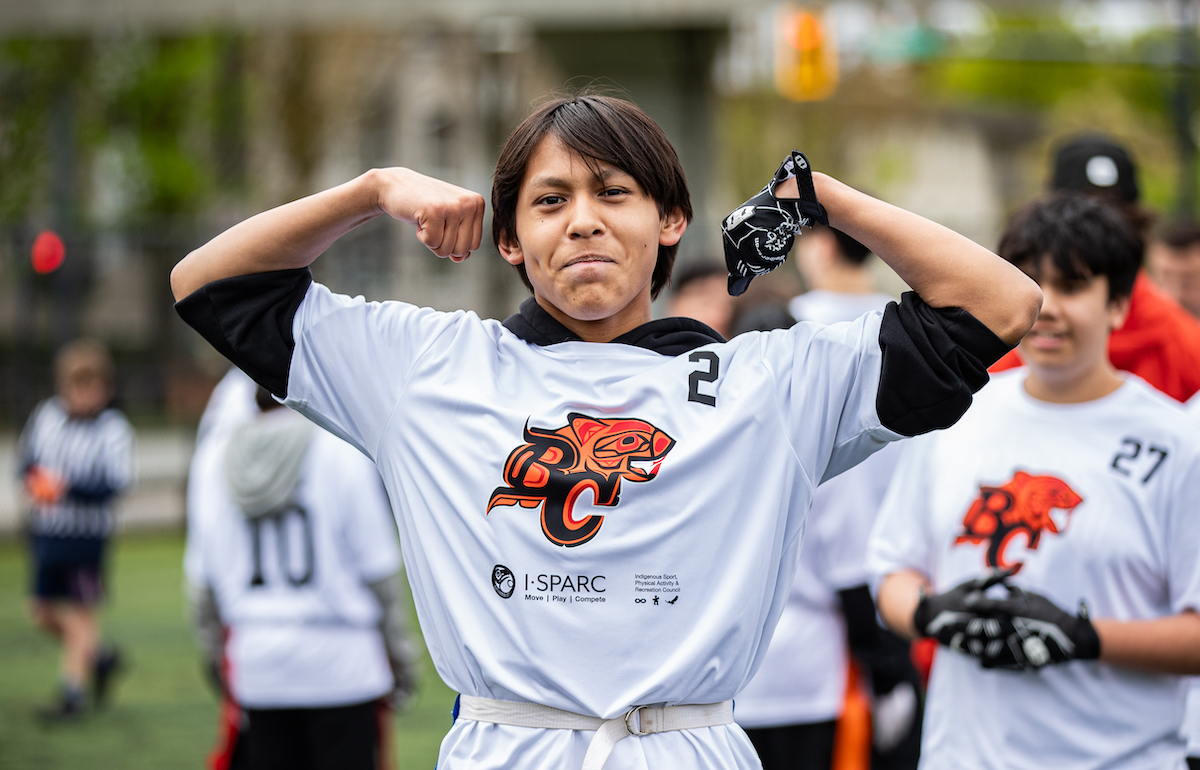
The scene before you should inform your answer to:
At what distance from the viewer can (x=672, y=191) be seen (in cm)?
247

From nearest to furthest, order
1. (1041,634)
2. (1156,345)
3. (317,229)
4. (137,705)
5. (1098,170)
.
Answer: (317,229) < (1041,634) < (1156,345) < (1098,170) < (137,705)

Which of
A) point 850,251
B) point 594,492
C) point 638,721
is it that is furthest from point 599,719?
point 850,251

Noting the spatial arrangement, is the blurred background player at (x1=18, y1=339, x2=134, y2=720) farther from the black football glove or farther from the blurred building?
the black football glove

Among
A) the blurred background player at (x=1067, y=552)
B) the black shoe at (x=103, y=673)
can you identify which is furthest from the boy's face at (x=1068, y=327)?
the black shoe at (x=103, y=673)

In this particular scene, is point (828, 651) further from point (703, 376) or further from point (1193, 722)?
point (703, 376)

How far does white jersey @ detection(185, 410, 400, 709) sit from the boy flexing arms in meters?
2.58

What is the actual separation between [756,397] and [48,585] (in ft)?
27.4

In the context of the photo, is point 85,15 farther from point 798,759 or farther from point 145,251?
point 798,759

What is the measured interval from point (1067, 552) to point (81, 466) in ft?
27.6

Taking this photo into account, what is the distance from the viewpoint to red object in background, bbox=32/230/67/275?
60.7 ft

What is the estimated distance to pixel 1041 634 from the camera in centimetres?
285

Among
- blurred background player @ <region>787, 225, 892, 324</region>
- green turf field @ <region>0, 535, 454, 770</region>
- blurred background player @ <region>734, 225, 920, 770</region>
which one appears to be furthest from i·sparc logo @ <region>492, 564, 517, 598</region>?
green turf field @ <region>0, 535, 454, 770</region>

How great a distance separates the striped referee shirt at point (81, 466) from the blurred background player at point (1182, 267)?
7.57m

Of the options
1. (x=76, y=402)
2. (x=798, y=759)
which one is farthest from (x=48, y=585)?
(x=798, y=759)
